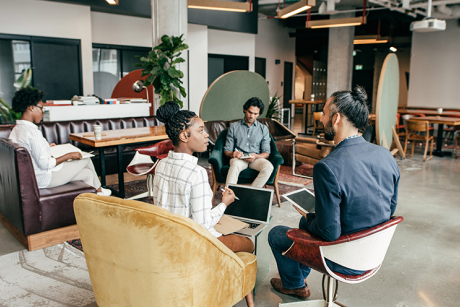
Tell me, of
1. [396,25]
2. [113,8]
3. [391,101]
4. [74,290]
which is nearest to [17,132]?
[74,290]

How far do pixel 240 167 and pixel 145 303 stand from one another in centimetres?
276

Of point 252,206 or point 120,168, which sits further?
point 120,168

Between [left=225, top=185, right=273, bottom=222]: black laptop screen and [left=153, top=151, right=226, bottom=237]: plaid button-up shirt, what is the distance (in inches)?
21.8

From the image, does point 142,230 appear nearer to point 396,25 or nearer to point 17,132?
point 17,132

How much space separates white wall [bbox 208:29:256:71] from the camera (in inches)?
398

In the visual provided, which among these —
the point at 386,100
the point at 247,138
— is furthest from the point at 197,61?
the point at 247,138

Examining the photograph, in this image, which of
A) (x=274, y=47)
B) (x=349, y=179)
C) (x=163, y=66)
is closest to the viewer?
(x=349, y=179)

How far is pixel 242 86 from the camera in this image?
6.77m

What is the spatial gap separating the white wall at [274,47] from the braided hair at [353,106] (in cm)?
1173

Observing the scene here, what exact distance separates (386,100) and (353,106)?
4392 mm

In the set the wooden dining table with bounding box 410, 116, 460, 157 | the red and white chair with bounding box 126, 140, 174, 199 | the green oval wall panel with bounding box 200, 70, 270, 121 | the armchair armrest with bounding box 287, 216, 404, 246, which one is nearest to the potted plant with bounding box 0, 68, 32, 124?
the red and white chair with bounding box 126, 140, 174, 199

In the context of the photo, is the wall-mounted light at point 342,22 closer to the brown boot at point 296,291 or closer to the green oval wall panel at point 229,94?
the green oval wall panel at point 229,94

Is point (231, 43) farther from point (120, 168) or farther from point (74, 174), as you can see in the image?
point (74, 174)

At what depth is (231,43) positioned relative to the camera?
10.4 metres
